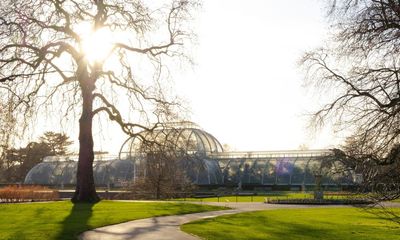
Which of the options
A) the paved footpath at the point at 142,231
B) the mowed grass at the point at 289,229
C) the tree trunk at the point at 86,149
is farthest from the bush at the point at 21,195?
the mowed grass at the point at 289,229

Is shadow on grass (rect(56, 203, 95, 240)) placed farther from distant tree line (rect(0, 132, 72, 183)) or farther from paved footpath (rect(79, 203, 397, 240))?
distant tree line (rect(0, 132, 72, 183))

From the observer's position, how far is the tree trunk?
2991 centimetres

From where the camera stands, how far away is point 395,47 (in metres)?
10.8

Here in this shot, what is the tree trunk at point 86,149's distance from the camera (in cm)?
2991

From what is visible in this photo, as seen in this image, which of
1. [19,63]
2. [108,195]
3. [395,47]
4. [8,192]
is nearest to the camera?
[395,47]

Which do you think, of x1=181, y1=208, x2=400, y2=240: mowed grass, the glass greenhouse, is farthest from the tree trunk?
the glass greenhouse

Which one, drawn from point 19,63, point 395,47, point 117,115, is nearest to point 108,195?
point 117,115

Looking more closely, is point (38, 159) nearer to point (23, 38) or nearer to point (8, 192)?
point (8, 192)

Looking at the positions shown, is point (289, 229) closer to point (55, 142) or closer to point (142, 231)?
point (142, 231)

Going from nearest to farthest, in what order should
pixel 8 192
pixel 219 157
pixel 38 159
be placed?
pixel 8 192 < pixel 219 157 < pixel 38 159

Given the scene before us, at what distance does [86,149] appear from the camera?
100ft

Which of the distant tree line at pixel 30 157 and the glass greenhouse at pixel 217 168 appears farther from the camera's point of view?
the distant tree line at pixel 30 157

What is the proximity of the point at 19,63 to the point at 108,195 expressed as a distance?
79.7 feet

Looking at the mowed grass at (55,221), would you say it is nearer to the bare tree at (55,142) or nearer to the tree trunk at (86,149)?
the tree trunk at (86,149)
